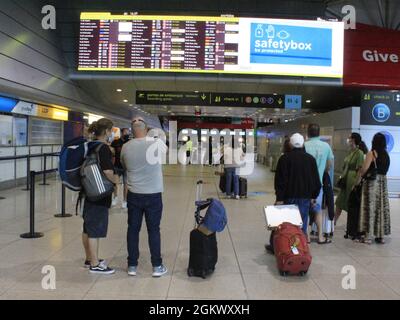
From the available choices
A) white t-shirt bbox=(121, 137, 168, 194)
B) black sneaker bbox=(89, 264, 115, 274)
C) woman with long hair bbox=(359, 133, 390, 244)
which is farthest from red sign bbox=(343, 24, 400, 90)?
black sneaker bbox=(89, 264, 115, 274)

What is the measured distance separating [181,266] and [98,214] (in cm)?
108

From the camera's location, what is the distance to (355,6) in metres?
12.9

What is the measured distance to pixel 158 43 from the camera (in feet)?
32.4

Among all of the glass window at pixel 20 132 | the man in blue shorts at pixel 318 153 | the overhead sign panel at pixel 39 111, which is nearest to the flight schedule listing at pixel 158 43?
the overhead sign panel at pixel 39 111

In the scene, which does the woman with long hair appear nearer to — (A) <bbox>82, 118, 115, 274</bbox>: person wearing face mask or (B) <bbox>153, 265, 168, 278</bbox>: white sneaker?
(B) <bbox>153, 265, 168, 278</bbox>: white sneaker

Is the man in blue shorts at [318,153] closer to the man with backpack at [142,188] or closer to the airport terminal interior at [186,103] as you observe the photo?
the airport terminal interior at [186,103]

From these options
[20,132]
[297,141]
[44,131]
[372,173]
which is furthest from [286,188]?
[44,131]

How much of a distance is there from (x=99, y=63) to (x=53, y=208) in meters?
3.73

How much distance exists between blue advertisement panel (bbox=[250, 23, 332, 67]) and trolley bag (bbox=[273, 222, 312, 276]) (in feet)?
19.8

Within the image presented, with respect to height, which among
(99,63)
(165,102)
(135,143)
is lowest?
(135,143)

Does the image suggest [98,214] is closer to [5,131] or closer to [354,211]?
[354,211]

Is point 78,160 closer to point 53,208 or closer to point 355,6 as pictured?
point 53,208

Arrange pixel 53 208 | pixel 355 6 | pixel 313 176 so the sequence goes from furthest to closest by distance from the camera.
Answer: pixel 355 6, pixel 53 208, pixel 313 176

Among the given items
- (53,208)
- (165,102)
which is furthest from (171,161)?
(53,208)
